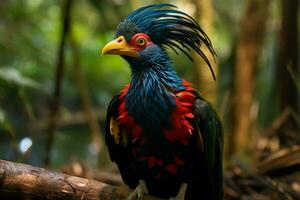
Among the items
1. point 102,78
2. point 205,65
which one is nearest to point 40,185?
point 205,65

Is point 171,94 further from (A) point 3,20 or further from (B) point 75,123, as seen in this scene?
(B) point 75,123

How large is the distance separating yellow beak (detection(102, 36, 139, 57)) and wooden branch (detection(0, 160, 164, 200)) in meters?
0.83

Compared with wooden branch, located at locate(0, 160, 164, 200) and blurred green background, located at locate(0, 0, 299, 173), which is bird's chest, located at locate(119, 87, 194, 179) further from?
blurred green background, located at locate(0, 0, 299, 173)

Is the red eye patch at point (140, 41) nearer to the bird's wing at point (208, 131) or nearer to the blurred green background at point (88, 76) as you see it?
the bird's wing at point (208, 131)

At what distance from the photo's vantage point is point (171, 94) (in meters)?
3.50

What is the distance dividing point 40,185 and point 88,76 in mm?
5182

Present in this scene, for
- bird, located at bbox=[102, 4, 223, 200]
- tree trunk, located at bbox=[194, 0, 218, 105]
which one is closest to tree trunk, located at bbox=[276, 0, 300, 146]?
tree trunk, located at bbox=[194, 0, 218, 105]

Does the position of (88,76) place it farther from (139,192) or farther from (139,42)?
(139,192)

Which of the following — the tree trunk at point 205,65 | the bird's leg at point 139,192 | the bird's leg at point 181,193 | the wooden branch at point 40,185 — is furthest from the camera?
the tree trunk at point 205,65

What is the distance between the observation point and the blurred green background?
213 inches

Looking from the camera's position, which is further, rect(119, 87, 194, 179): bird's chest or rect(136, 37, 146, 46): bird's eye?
rect(136, 37, 146, 46): bird's eye

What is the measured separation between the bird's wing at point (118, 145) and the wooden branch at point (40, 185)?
0.58 m

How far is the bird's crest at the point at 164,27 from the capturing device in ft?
11.8

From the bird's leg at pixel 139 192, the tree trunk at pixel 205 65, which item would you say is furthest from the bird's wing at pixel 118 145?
the tree trunk at pixel 205 65
